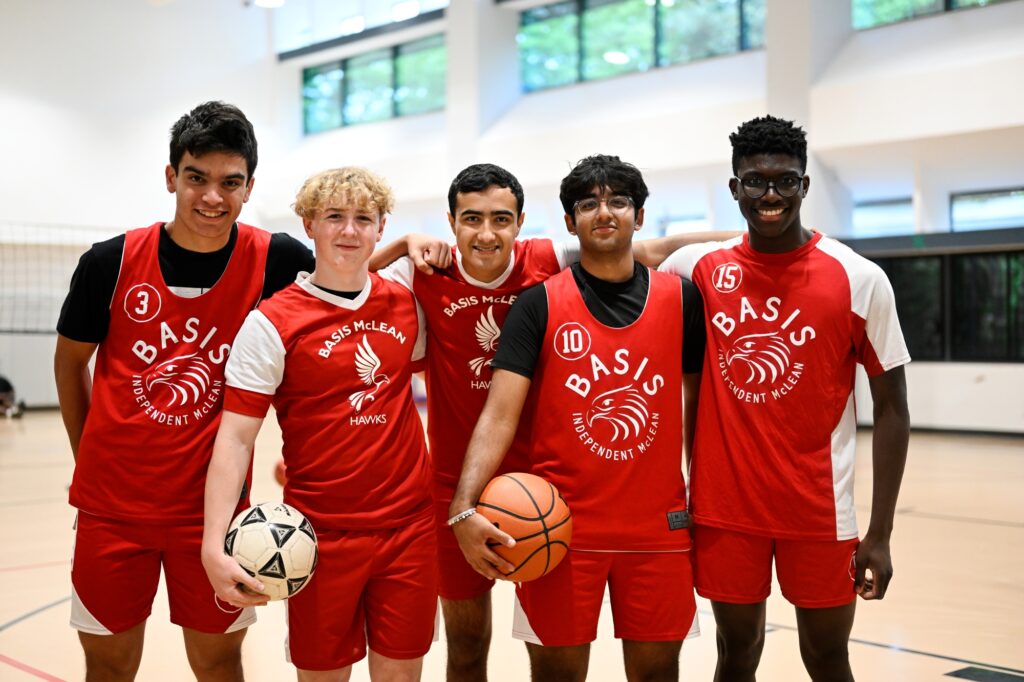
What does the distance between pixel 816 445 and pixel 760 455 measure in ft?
0.67

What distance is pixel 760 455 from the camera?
11.0ft

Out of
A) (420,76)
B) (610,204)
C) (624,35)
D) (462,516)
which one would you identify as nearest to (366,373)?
(462,516)

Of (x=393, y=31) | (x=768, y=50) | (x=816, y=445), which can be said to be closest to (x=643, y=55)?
(x=768, y=50)

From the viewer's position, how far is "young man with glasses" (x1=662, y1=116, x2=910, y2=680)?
11.0ft

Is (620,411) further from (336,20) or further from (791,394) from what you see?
(336,20)

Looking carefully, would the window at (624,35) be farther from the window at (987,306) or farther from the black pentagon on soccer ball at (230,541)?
the black pentagon on soccer ball at (230,541)

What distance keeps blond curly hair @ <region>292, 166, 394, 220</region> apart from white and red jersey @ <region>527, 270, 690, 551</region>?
74cm

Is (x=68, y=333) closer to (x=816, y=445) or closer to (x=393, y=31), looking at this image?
(x=816, y=445)

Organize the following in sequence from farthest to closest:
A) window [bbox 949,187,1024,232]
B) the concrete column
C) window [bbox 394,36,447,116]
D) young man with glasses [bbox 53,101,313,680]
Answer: window [bbox 394,36,447,116] < the concrete column < window [bbox 949,187,1024,232] < young man with glasses [bbox 53,101,313,680]

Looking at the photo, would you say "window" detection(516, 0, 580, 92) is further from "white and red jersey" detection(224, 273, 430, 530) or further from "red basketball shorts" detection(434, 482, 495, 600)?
"white and red jersey" detection(224, 273, 430, 530)

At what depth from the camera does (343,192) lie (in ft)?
10.8

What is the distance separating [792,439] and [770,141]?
1.06 m

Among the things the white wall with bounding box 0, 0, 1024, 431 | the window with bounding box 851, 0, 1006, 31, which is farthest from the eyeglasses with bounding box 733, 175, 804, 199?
the window with bounding box 851, 0, 1006, 31

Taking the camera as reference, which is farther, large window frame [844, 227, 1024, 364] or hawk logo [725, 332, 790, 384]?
large window frame [844, 227, 1024, 364]
